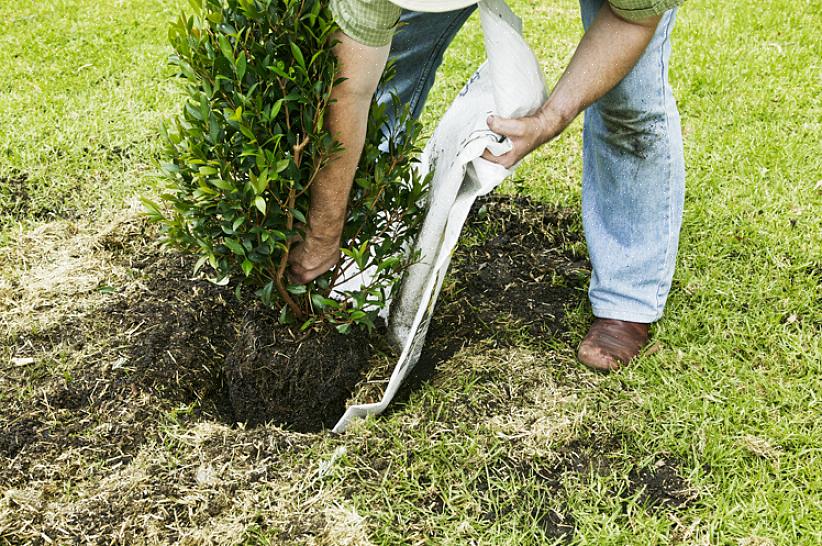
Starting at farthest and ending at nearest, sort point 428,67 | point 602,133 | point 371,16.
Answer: point 428,67
point 602,133
point 371,16

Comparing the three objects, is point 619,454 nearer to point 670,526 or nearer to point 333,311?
point 670,526

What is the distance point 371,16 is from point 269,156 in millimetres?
505

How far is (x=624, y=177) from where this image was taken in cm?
307

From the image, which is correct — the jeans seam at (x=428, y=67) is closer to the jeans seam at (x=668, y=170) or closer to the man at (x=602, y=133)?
the man at (x=602, y=133)

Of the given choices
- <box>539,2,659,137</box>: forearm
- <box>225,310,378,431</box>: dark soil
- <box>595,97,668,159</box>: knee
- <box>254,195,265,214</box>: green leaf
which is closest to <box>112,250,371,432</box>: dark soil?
<box>225,310,378,431</box>: dark soil

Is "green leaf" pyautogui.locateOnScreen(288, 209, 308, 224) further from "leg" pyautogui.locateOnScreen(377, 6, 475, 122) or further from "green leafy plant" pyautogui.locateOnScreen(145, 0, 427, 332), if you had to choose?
"leg" pyautogui.locateOnScreen(377, 6, 475, 122)

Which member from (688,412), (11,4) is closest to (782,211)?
(688,412)

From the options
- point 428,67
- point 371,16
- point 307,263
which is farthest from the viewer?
point 428,67

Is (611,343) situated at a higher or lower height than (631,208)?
lower

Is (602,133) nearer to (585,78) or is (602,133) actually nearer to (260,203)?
(585,78)

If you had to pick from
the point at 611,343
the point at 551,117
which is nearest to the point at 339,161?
the point at 551,117

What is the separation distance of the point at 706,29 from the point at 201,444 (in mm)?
4960

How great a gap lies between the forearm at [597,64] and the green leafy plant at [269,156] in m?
0.47

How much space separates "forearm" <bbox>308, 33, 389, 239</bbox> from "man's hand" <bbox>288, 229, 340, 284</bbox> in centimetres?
3
